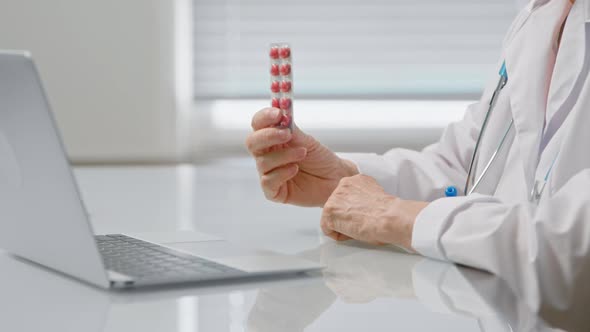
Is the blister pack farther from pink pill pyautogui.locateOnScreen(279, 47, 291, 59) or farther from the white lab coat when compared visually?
the white lab coat

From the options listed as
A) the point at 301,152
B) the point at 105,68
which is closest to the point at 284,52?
the point at 301,152

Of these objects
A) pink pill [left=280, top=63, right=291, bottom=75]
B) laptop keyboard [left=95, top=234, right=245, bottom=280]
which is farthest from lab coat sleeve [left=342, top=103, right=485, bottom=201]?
laptop keyboard [left=95, top=234, right=245, bottom=280]

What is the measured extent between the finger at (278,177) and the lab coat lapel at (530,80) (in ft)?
1.26

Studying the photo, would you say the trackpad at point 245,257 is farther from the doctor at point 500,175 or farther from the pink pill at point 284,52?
the pink pill at point 284,52

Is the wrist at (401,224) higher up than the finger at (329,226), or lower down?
higher up

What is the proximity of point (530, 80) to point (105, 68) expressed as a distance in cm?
242

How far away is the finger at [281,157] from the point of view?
153 centimetres

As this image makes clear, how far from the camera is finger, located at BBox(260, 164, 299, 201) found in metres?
1.56

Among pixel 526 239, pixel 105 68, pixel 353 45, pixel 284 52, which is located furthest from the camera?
pixel 353 45

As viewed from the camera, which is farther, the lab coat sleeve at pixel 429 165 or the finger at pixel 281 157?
the lab coat sleeve at pixel 429 165

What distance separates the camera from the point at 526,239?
1.07 meters

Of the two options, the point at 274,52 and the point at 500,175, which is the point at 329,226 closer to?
the point at 274,52

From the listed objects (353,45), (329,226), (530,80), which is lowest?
(329,226)

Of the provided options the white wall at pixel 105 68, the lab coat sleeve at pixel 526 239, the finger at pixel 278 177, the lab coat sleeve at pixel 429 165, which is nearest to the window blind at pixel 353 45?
the white wall at pixel 105 68
